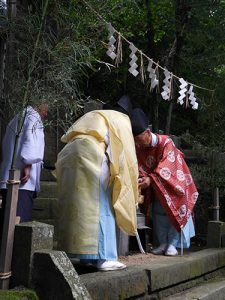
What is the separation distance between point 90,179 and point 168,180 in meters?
1.71

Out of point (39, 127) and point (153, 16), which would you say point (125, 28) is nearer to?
point (153, 16)

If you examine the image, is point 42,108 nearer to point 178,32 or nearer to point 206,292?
point 206,292

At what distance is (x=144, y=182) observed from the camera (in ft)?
18.9

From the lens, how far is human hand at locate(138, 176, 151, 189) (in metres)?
5.74

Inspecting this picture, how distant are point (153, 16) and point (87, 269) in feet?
27.9

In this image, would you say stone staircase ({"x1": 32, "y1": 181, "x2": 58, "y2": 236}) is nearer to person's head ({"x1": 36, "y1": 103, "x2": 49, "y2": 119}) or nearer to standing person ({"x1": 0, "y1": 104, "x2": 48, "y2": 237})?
standing person ({"x1": 0, "y1": 104, "x2": 48, "y2": 237})

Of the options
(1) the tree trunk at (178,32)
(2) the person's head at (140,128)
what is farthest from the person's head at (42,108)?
(1) the tree trunk at (178,32)

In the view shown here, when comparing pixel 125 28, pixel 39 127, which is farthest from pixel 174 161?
pixel 125 28

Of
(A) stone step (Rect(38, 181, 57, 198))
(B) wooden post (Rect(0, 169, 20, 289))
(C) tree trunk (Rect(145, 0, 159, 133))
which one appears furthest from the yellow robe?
(C) tree trunk (Rect(145, 0, 159, 133))

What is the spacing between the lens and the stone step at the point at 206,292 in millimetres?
5012

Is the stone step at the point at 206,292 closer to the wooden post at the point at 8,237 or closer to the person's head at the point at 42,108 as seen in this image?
the wooden post at the point at 8,237

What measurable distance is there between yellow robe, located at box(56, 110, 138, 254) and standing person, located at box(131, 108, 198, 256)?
107 cm

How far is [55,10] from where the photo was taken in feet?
13.3

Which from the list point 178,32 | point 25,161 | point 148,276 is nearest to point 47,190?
point 25,161
